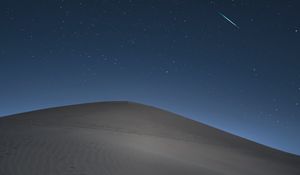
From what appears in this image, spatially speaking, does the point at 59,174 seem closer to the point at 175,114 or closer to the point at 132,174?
the point at 132,174

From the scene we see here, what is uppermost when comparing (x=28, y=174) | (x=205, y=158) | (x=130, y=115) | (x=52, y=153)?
(x=130, y=115)

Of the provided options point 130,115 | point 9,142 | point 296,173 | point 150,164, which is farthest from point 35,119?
point 296,173

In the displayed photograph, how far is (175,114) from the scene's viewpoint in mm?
33156

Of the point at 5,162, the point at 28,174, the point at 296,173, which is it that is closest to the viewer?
the point at 28,174

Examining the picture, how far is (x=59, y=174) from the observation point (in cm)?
938

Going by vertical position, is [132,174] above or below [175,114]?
below

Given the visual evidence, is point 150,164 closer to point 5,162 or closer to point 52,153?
point 52,153

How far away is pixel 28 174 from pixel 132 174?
9.35 ft

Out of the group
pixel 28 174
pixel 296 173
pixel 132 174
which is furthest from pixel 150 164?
pixel 296 173

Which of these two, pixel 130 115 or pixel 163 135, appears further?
pixel 130 115

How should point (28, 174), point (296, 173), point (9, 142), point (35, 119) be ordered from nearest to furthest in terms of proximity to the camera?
point (28, 174) < point (9, 142) < point (296, 173) < point (35, 119)

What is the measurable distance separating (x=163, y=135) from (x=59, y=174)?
13.0 meters

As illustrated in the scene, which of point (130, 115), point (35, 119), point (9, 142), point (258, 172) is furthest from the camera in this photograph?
point (130, 115)

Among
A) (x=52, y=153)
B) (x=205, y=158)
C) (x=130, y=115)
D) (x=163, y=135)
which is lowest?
(x=52, y=153)
